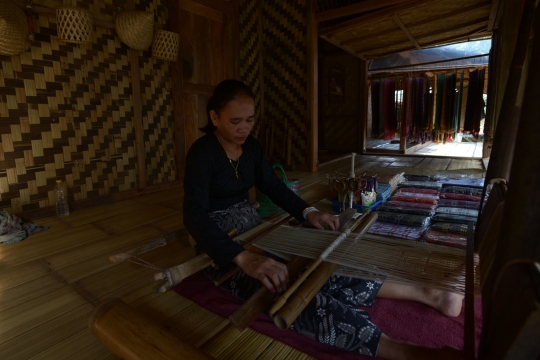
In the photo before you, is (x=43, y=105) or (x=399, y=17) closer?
(x=43, y=105)

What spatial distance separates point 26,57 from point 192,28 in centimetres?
190

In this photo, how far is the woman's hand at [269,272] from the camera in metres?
1.01

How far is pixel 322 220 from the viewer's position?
150 centimetres

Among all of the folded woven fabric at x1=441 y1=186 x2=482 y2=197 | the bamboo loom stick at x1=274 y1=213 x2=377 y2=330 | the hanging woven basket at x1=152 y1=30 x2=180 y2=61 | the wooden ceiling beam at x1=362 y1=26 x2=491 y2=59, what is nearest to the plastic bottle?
the hanging woven basket at x1=152 y1=30 x2=180 y2=61

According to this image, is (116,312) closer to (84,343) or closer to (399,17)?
(84,343)

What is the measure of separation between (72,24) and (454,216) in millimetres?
3338

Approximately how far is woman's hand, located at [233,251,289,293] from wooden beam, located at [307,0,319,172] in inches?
150

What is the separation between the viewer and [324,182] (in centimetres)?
410

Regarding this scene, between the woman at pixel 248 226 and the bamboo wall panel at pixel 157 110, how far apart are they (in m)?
2.20

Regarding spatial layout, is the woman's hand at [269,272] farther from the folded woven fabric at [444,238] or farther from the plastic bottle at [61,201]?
the plastic bottle at [61,201]

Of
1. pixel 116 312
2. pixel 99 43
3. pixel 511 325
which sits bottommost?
pixel 116 312

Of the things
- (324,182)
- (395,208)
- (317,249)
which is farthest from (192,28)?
(317,249)

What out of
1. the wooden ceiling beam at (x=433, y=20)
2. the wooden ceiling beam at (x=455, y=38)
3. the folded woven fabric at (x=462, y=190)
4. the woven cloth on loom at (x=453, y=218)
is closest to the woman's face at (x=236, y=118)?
the woven cloth on loom at (x=453, y=218)

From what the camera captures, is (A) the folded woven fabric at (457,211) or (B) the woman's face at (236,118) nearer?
(B) the woman's face at (236,118)
